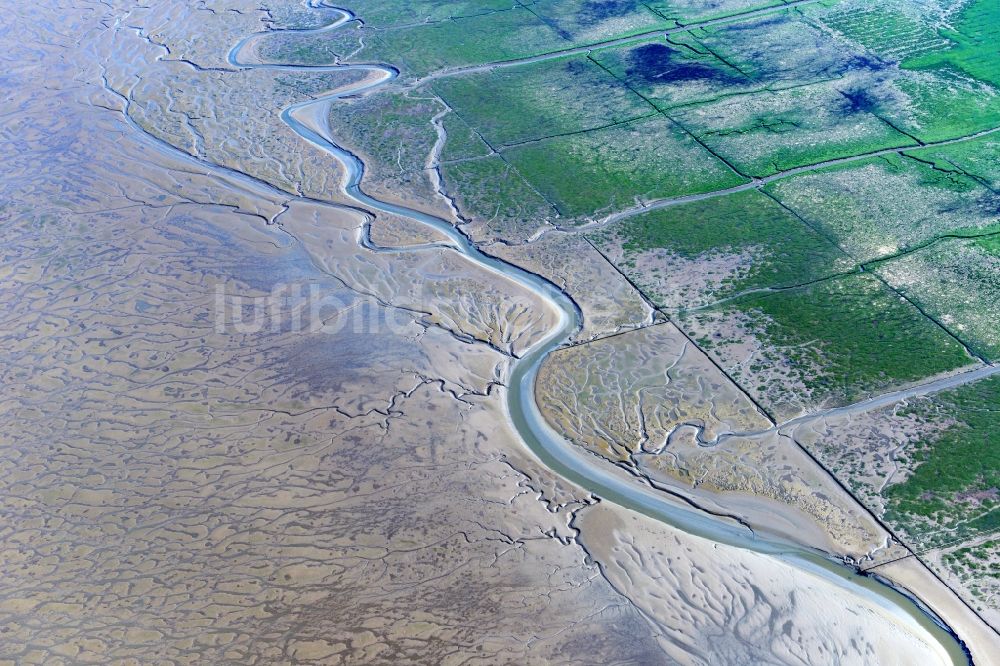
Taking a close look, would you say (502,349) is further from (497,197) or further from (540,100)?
(540,100)

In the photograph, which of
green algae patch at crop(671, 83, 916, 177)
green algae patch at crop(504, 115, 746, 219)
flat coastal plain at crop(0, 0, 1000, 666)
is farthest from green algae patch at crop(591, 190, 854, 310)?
green algae patch at crop(671, 83, 916, 177)

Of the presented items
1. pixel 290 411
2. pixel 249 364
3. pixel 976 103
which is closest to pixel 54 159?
pixel 249 364

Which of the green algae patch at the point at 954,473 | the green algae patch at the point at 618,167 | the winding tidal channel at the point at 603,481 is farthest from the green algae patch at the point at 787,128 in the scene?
the green algae patch at the point at 954,473

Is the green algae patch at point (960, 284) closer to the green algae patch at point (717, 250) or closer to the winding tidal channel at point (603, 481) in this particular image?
the green algae patch at point (717, 250)

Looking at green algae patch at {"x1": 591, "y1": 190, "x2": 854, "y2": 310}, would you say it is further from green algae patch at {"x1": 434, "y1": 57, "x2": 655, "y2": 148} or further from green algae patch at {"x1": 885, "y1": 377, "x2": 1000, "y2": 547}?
green algae patch at {"x1": 434, "y1": 57, "x2": 655, "y2": 148}

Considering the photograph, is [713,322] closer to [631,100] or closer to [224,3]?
[631,100]

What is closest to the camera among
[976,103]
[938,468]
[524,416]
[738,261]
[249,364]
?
[938,468]
